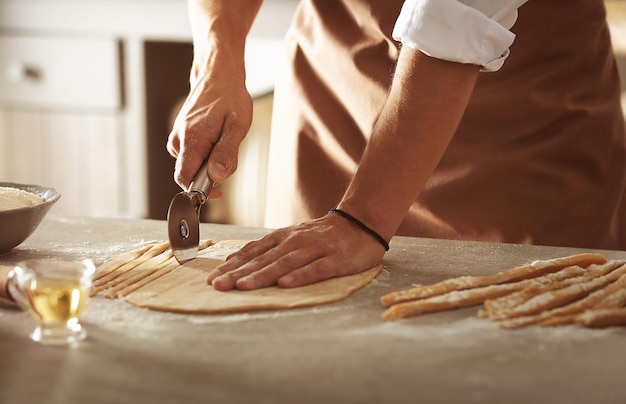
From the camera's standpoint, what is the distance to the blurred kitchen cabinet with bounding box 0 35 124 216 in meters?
2.73

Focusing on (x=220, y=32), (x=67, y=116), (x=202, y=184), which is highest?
(x=220, y=32)

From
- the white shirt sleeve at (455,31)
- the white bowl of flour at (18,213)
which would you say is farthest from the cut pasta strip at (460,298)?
the white bowl of flour at (18,213)

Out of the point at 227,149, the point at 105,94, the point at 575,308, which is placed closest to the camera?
the point at 575,308

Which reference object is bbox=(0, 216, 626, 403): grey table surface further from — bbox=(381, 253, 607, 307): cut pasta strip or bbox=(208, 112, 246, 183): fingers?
bbox=(208, 112, 246, 183): fingers

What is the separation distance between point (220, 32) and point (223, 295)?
70 cm

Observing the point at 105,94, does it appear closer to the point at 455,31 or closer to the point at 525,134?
the point at 525,134

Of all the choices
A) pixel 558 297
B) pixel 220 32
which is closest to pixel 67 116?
pixel 220 32

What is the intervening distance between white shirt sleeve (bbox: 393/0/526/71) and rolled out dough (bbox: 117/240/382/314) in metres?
0.32

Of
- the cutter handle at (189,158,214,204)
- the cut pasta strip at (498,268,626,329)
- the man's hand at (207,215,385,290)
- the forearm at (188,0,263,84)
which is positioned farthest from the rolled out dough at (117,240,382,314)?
the forearm at (188,0,263,84)

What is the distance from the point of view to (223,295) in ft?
3.50

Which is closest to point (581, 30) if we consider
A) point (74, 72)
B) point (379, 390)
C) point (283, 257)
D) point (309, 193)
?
point (309, 193)

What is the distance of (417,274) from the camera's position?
1.18 meters

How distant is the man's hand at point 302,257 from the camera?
3.65 feet

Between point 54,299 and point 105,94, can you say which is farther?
point 105,94
